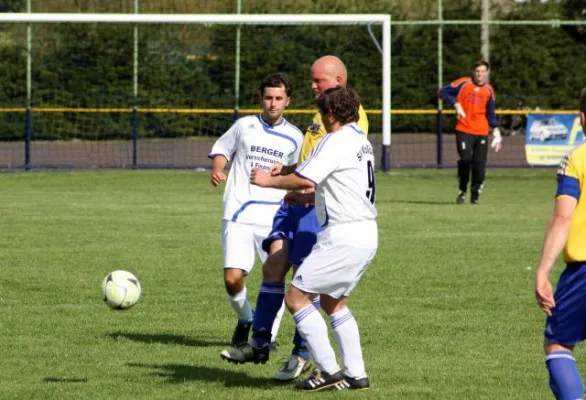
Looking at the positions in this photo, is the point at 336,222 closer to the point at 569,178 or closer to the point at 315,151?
the point at 315,151

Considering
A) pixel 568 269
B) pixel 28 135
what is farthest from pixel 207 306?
pixel 28 135

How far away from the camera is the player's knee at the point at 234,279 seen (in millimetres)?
8227

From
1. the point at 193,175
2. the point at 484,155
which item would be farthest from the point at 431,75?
the point at 484,155

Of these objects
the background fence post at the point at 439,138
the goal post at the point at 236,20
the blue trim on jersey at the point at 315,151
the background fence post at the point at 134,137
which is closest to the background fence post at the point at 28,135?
the background fence post at the point at 134,137

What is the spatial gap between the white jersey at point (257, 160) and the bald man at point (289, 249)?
51 cm

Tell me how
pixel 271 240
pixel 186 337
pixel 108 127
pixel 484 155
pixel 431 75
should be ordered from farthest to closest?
1. pixel 431 75
2. pixel 108 127
3. pixel 484 155
4. pixel 186 337
5. pixel 271 240

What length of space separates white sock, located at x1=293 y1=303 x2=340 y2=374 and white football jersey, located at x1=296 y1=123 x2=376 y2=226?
51 cm

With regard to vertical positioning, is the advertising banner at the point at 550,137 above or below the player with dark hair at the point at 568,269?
above

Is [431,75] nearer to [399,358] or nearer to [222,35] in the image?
[222,35]

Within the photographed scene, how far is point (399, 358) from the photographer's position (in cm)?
800

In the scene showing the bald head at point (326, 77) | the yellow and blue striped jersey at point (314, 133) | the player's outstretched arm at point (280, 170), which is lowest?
the player's outstretched arm at point (280, 170)

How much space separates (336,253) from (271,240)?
1119 mm

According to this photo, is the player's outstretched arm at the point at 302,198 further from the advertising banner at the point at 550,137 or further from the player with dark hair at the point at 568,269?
the advertising banner at the point at 550,137

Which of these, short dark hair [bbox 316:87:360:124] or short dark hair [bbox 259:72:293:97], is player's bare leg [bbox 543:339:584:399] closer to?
short dark hair [bbox 316:87:360:124]
